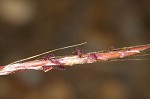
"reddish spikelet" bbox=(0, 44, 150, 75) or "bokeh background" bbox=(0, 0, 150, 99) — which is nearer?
"reddish spikelet" bbox=(0, 44, 150, 75)

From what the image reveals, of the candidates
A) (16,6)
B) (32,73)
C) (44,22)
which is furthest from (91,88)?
(16,6)

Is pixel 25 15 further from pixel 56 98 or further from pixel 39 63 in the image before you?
pixel 39 63

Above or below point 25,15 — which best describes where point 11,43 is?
below

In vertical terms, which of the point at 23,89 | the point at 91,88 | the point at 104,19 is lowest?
the point at 91,88

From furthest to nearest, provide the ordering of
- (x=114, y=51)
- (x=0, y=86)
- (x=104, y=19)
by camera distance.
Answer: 1. (x=104, y=19)
2. (x=0, y=86)
3. (x=114, y=51)

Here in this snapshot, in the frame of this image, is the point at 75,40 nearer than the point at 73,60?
No

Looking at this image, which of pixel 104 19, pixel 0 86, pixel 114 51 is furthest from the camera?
pixel 104 19

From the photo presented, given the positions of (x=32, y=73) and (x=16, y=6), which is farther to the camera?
(x=16, y=6)

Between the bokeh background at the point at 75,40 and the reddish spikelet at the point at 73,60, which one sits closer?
the reddish spikelet at the point at 73,60
